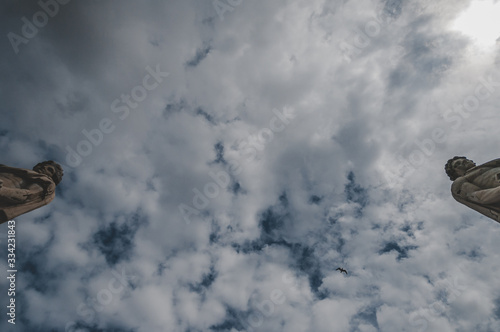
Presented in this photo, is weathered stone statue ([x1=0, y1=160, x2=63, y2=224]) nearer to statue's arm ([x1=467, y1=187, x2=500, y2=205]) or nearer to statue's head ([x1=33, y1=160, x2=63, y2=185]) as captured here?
statue's head ([x1=33, y1=160, x2=63, y2=185])

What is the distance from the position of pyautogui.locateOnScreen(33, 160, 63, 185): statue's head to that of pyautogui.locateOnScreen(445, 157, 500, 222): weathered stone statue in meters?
22.1

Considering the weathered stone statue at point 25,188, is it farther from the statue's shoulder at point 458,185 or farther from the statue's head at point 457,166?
the statue's head at point 457,166

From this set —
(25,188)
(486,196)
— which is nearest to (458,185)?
(486,196)

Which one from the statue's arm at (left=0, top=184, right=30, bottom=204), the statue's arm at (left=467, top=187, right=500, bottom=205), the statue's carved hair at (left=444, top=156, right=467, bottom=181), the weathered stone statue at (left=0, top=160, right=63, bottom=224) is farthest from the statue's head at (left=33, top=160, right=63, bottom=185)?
the statue's carved hair at (left=444, top=156, right=467, bottom=181)

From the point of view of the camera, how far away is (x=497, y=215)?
10492 mm

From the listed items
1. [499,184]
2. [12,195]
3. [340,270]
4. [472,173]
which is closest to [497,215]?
[499,184]

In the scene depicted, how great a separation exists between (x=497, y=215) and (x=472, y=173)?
2.69 metres

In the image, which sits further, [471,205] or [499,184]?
[471,205]

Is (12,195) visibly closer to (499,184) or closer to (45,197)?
(45,197)

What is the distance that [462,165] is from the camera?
1387cm

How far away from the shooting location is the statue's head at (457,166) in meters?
13.8

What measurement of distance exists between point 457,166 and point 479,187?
2752 millimetres

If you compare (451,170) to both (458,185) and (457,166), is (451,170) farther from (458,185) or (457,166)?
(458,185)

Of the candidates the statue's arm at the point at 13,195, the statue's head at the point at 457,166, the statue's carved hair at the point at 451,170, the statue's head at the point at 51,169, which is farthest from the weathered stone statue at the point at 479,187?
the statue's head at the point at 51,169
